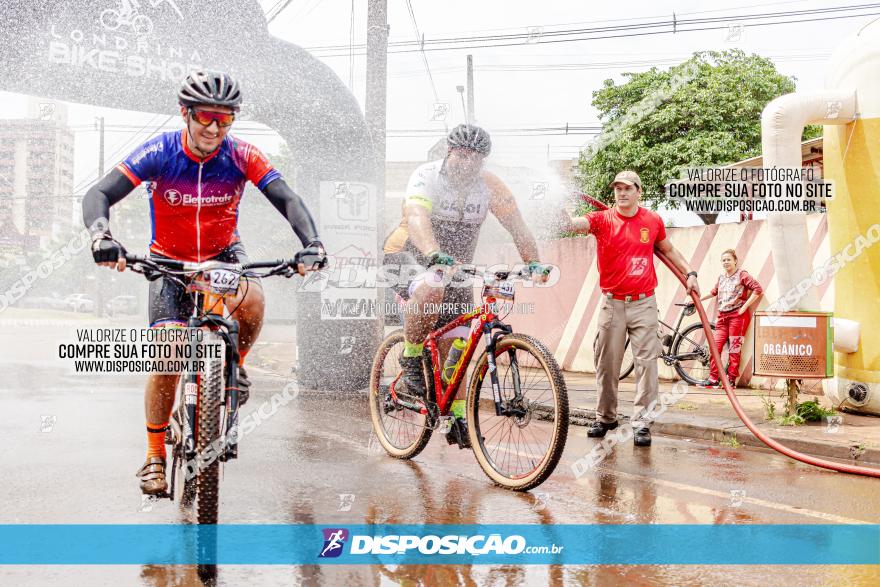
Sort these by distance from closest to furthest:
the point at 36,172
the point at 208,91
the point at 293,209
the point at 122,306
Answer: the point at 208,91 → the point at 293,209 → the point at 36,172 → the point at 122,306

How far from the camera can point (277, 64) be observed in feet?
32.0

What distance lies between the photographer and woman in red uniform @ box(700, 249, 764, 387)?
10.9m

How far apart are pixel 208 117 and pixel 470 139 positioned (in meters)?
2.00

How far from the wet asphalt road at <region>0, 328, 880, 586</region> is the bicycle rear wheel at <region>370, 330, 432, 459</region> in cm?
15

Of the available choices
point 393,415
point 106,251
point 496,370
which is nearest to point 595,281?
point 393,415

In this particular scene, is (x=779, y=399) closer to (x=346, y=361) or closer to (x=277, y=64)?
(x=346, y=361)

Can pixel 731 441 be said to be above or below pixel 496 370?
below

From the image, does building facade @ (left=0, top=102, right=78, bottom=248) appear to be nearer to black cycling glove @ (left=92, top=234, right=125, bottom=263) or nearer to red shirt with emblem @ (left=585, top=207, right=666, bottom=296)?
red shirt with emblem @ (left=585, top=207, right=666, bottom=296)

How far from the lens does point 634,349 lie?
7.43 meters

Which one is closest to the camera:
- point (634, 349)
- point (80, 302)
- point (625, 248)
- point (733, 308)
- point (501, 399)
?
point (501, 399)

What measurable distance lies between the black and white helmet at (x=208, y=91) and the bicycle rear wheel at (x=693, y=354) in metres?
8.85

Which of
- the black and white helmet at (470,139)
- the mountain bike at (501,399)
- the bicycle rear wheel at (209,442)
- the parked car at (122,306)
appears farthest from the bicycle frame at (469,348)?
the parked car at (122,306)

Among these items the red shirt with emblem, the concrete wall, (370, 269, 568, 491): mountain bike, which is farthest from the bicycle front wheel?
the concrete wall

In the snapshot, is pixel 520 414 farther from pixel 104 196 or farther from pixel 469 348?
pixel 104 196
